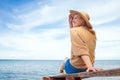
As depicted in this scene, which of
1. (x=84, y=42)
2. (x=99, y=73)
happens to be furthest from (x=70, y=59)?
(x=99, y=73)

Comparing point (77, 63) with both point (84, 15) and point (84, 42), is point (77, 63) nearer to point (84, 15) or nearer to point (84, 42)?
point (84, 42)

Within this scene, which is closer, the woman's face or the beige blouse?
the beige blouse

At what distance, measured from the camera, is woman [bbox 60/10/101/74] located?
12.7 feet

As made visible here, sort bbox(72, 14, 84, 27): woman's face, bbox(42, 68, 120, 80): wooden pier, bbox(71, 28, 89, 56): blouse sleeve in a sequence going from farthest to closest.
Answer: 1. bbox(72, 14, 84, 27): woman's face
2. bbox(71, 28, 89, 56): blouse sleeve
3. bbox(42, 68, 120, 80): wooden pier

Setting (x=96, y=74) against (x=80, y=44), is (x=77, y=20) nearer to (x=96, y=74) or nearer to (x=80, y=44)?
(x=80, y=44)

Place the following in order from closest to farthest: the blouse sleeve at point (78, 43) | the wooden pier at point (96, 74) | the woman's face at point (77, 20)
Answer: the wooden pier at point (96, 74), the blouse sleeve at point (78, 43), the woman's face at point (77, 20)

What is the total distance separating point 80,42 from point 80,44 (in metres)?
0.03

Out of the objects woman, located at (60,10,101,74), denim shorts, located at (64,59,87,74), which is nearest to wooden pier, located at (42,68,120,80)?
denim shorts, located at (64,59,87,74)

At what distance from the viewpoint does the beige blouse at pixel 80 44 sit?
3.86 m

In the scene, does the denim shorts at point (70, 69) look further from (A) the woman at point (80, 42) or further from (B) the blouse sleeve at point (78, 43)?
(B) the blouse sleeve at point (78, 43)

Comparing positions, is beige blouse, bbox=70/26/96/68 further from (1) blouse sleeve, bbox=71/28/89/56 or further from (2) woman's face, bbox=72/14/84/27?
(2) woman's face, bbox=72/14/84/27

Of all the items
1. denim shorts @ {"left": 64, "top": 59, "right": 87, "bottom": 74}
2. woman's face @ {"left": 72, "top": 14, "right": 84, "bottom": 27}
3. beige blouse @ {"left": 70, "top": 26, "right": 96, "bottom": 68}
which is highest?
woman's face @ {"left": 72, "top": 14, "right": 84, "bottom": 27}

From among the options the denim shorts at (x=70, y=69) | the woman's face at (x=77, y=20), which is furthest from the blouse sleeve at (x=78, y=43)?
the denim shorts at (x=70, y=69)

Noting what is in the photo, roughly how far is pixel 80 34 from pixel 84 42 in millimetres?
136
